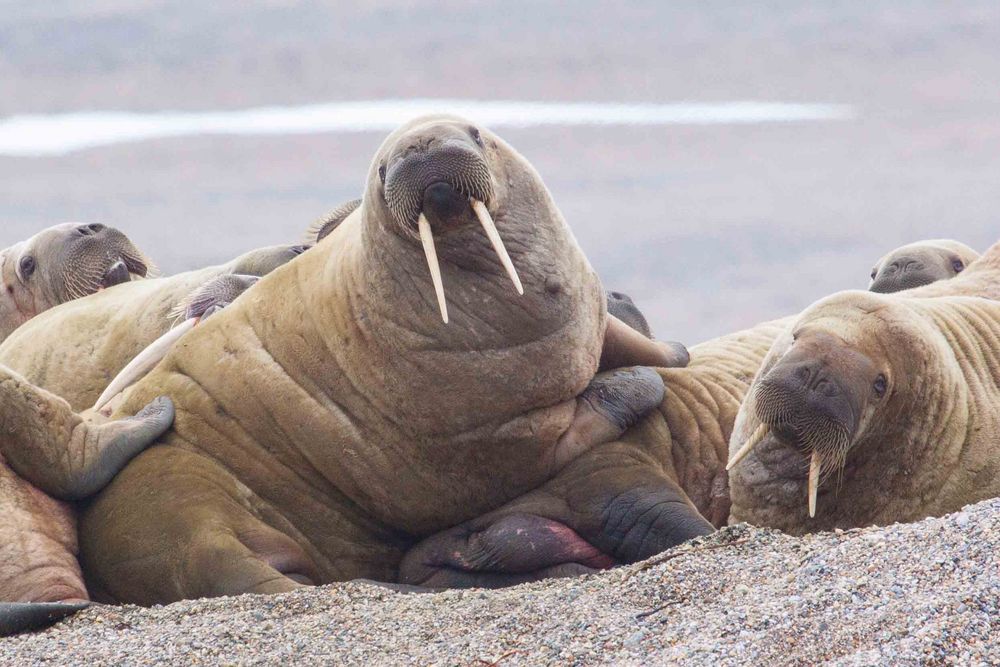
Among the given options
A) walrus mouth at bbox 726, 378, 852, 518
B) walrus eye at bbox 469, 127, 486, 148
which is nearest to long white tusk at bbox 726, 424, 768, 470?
walrus mouth at bbox 726, 378, 852, 518

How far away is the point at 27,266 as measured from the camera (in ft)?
26.2

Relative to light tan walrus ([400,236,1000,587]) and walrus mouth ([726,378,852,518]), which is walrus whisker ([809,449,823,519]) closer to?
walrus mouth ([726,378,852,518])

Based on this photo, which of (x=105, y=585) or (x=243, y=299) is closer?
(x=105, y=585)

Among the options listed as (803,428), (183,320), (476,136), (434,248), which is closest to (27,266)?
(183,320)

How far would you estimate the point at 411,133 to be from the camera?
16.8 ft

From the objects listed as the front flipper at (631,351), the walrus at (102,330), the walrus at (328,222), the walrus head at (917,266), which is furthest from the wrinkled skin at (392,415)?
the walrus head at (917,266)

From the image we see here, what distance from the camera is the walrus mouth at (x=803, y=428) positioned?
449cm

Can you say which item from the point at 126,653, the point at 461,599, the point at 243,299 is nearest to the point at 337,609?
the point at 461,599

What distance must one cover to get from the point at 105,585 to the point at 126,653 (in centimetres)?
149

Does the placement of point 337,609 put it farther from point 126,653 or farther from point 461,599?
point 126,653

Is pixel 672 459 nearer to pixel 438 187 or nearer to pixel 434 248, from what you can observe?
pixel 434 248

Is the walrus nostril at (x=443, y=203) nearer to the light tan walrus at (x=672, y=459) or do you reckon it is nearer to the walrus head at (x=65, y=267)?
the light tan walrus at (x=672, y=459)

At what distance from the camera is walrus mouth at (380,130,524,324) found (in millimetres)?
4914

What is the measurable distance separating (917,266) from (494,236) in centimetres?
327
